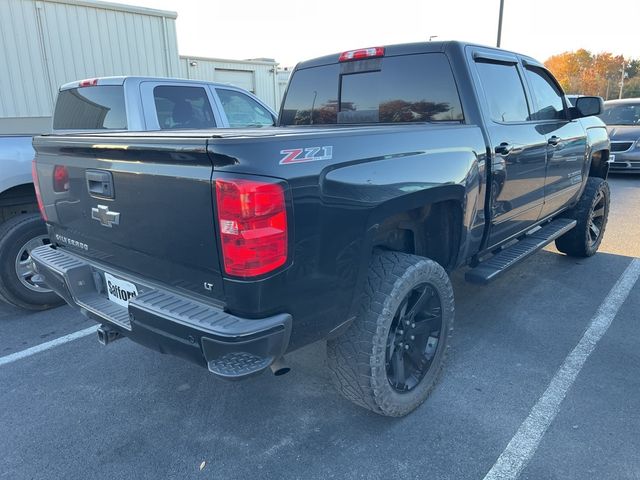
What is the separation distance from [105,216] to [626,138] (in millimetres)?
11759

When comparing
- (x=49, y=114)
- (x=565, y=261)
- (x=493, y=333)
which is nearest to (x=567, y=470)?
(x=493, y=333)

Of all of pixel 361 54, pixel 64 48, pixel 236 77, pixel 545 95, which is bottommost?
pixel 545 95

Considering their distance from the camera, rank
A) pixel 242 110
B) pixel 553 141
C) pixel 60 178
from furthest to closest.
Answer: pixel 242 110 → pixel 553 141 → pixel 60 178

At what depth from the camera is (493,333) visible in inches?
147

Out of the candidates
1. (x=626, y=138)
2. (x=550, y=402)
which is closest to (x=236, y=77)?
(x=626, y=138)

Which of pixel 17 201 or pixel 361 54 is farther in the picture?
pixel 17 201

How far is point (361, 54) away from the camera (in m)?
3.67

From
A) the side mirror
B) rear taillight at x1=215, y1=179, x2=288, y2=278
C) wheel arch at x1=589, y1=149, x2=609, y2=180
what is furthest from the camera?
wheel arch at x1=589, y1=149, x2=609, y2=180

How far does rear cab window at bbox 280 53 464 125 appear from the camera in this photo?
3303 mm

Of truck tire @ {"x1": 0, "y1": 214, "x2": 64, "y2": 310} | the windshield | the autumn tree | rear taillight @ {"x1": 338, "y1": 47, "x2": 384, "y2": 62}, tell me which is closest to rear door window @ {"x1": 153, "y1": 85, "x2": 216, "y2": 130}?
truck tire @ {"x1": 0, "y1": 214, "x2": 64, "y2": 310}

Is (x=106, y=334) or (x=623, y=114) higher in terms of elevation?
(x=623, y=114)

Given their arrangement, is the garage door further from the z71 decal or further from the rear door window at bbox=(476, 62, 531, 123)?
the z71 decal

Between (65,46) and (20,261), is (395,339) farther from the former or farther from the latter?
(65,46)

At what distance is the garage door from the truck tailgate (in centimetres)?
1191
